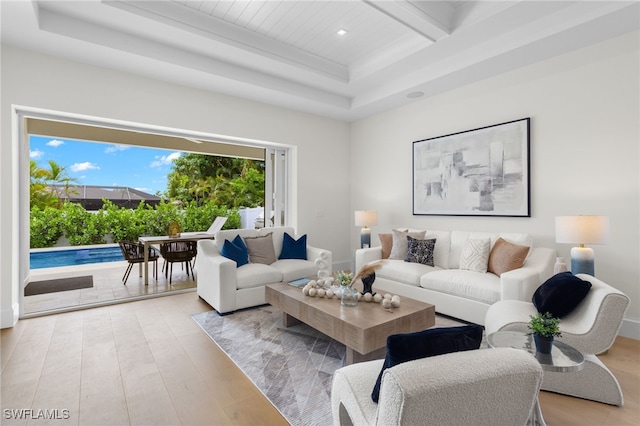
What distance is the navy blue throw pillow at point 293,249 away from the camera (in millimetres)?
4496

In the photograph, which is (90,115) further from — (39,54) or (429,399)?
(429,399)

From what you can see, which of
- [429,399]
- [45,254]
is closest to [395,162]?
[429,399]

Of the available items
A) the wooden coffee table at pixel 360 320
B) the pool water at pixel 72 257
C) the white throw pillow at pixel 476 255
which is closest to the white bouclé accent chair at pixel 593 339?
the wooden coffee table at pixel 360 320

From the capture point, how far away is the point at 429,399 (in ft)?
3.07

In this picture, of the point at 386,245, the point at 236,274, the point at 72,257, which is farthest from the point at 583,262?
the point at 72,257

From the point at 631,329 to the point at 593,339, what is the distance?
1.60m

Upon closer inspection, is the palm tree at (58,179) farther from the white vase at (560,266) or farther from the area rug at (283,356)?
the white vase at (560,266)

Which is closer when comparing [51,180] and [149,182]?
[51,180]

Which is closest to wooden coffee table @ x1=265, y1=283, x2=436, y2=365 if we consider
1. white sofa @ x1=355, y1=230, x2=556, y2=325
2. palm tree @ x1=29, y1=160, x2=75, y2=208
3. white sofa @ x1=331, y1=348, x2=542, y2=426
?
white sofa @ x1=355, y1=230, x2=556, y2=325

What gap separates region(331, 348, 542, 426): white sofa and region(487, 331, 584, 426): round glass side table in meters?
0.66

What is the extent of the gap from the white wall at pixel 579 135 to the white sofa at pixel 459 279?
40 centimetres

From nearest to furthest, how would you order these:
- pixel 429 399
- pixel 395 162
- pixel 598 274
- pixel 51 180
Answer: pixel 429 399 < pixel 598 274 < pixel 395 162 < pixel 51 180

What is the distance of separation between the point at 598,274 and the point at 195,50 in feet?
16.6

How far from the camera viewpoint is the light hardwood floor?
1.87m
